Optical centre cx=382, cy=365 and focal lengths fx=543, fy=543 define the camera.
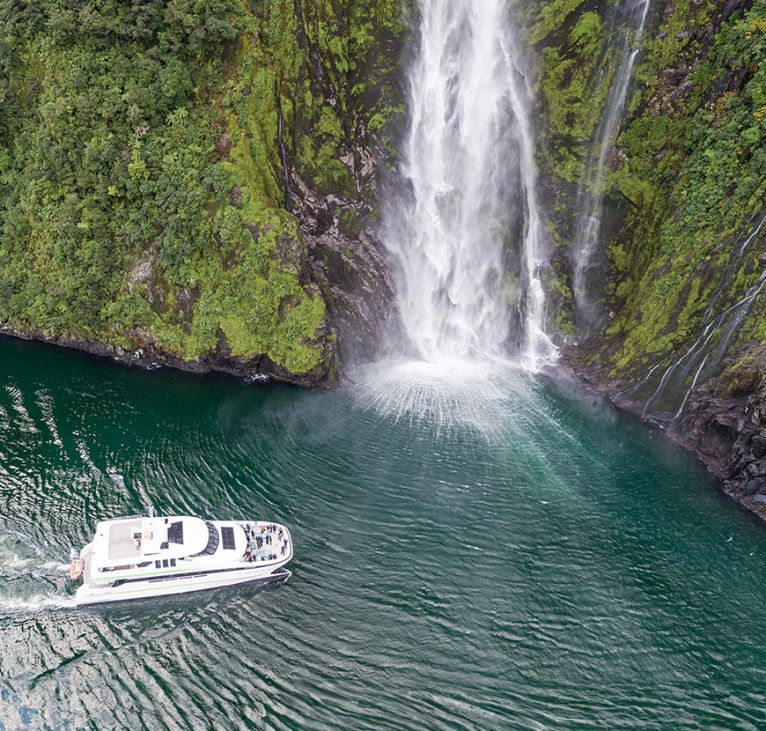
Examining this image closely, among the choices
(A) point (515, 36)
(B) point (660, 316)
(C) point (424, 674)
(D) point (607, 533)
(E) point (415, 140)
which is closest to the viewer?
(C) point (424, 674)

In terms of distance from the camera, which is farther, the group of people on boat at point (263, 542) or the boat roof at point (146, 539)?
the group of people on boat at point (263, 542)

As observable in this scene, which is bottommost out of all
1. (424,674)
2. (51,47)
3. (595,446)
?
(424,674)

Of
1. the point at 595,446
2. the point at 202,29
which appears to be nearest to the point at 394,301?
the point at 595,446

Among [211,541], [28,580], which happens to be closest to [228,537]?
[211,541]

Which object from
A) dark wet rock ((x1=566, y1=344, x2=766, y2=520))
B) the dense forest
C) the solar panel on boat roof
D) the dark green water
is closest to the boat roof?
the solar panel on boat roof

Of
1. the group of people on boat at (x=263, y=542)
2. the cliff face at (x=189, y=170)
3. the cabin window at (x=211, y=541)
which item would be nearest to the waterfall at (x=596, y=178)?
the cliff face at (x=189, y=170)

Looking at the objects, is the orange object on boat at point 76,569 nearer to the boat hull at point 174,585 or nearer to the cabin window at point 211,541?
the boat hull at point 174,585

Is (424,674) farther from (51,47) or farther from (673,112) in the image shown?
(51,47)
